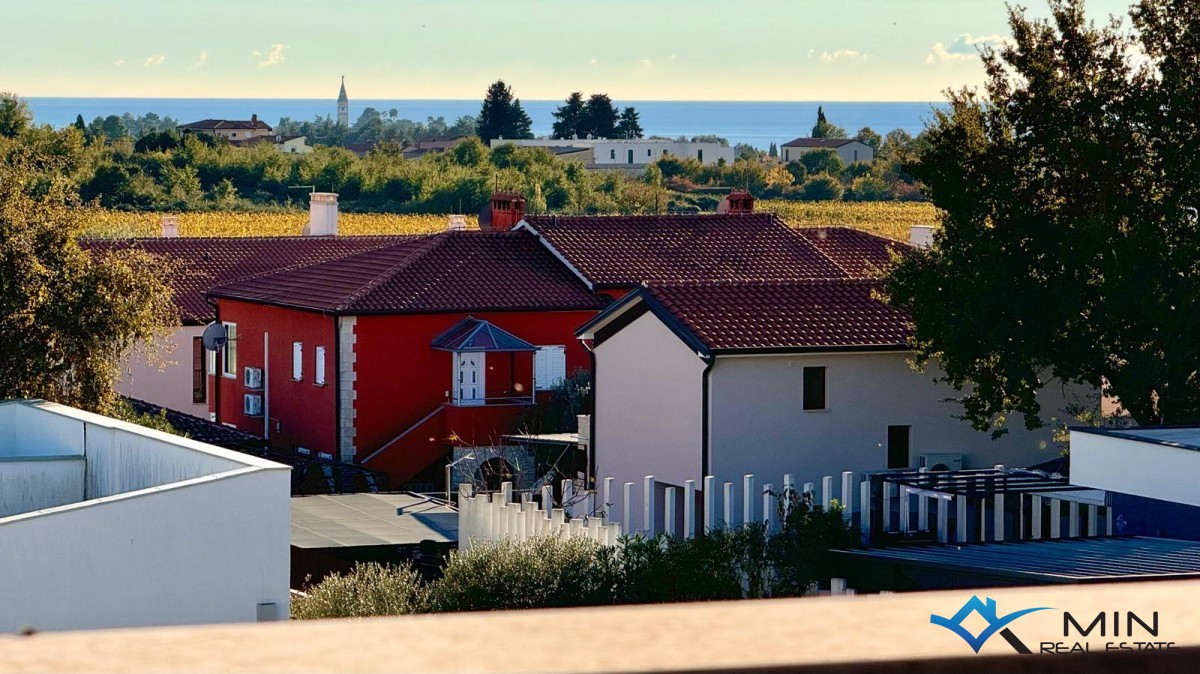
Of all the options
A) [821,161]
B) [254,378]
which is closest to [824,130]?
[821,161]

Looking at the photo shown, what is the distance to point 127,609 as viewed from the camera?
13969 mm

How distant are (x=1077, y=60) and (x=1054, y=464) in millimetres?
5462

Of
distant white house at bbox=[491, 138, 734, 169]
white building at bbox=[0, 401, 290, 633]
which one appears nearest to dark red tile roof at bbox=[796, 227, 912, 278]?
white building at bbox=[0, 401, 290, 633]

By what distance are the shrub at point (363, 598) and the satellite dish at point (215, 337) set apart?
20.1 m

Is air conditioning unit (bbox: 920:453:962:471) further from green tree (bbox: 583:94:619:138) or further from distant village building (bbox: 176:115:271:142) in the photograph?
distant village building (bbox: 176:115:271:142)

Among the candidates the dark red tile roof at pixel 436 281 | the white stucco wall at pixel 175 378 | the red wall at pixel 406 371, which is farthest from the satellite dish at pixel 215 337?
the red wall at pixel 406 371

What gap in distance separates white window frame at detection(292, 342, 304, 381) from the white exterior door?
3.33 m

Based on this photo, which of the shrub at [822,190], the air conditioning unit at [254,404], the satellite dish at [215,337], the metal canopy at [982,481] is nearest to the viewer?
the metal canopy at [982,481]

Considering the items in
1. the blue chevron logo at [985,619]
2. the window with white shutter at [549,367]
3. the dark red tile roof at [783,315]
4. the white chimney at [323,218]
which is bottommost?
the window with white shutter at [549,367]

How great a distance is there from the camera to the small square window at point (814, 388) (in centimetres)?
2508

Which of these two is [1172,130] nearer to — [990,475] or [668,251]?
[990,475]

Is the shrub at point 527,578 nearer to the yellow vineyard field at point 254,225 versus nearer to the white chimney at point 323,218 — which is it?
the white chimney at point 323,218

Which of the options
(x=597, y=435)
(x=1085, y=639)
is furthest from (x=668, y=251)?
(x=1085, y=639)

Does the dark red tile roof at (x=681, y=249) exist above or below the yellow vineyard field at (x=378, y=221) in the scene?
below
